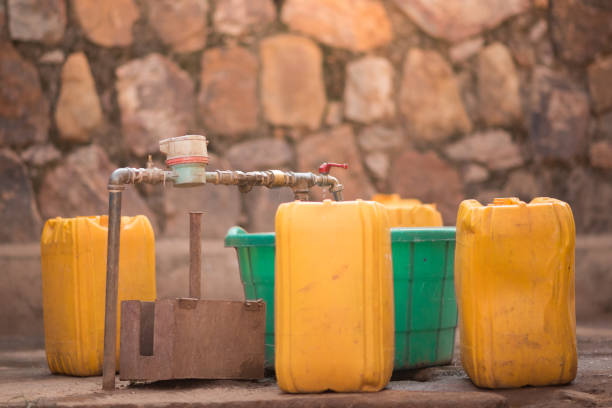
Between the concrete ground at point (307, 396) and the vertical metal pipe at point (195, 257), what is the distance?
0.95 ft

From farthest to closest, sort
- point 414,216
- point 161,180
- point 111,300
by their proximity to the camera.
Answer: point 414,216, point 161,180, point 111,300

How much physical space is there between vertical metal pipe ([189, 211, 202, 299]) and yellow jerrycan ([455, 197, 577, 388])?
0.81 m

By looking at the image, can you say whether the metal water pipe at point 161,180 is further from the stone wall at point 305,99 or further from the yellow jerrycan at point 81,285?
the stone wall at point 305,99

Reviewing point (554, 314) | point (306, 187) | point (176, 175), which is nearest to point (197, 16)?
point (306, 187)

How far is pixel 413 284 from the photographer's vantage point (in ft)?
7.75

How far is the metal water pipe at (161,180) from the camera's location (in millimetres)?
2121

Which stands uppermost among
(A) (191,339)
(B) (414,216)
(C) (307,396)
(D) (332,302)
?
(B) (414,216)

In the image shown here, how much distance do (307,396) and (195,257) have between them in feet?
2.19

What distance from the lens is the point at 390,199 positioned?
347cm

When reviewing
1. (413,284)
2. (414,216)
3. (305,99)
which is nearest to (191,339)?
(413,284)

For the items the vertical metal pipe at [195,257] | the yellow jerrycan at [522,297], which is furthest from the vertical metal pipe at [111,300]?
the yellow jerrycan at [522,297]

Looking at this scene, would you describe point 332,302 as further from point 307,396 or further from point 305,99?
point 305,99

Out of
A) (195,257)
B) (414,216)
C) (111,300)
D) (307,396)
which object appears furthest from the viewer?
(414,216)

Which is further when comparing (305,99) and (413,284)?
(305,99)
